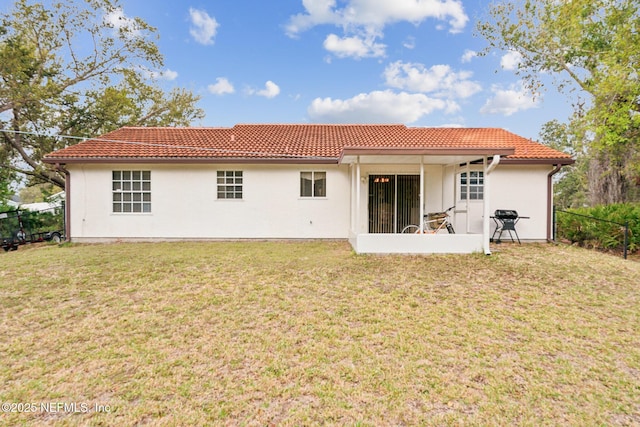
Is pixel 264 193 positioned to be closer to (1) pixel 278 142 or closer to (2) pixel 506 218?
(1) pixel 278 142

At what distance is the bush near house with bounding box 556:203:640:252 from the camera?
30.2ft

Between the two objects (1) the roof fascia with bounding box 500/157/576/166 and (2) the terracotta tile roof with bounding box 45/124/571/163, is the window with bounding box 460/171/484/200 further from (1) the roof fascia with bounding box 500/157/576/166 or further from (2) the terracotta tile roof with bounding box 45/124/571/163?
(2) the terracotta tile roof with bounding box 45/124/571/163

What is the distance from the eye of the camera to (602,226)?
384 inches

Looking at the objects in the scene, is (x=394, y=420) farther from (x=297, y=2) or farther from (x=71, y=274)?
(x=297, y=2)

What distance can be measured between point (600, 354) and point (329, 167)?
797cm

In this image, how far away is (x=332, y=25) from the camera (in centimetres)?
1677

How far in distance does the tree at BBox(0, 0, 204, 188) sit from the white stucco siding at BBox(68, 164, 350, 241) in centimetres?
867

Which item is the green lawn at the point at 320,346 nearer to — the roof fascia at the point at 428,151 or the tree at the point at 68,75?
the roof fascia at the point at 428,151

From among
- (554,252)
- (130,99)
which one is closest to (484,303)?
(554,252)

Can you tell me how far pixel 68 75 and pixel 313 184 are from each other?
16.4 metres

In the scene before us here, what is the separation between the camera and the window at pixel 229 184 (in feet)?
33.7

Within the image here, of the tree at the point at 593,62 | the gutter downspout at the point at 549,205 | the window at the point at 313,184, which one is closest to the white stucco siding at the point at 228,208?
the window at the point at 313,184

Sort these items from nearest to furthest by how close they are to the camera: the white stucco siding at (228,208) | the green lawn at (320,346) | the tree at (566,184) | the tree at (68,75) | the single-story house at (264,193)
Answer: the green lawn at (320,346)
the single-story house at (264,193)
the white stucco siding at (228,208)
the tree at (68,75)
the tree at (566,184)

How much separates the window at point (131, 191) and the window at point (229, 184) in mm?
2261
